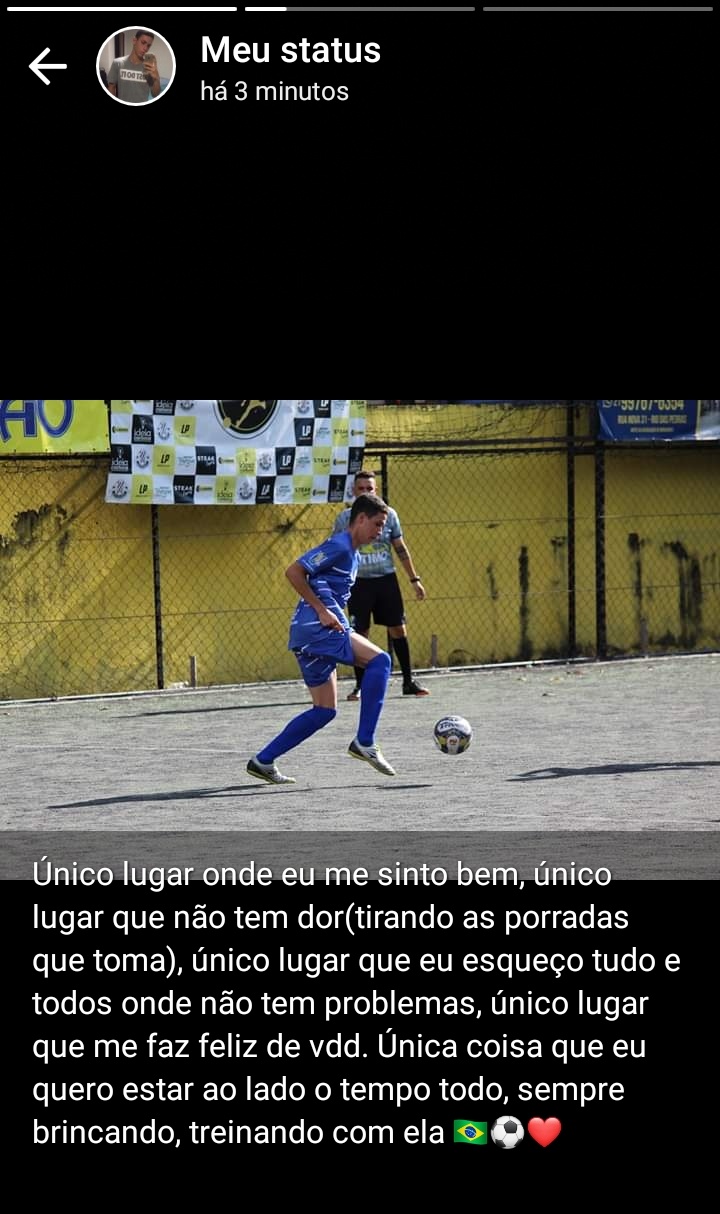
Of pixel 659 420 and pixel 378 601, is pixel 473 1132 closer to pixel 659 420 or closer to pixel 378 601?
pixel 378 601

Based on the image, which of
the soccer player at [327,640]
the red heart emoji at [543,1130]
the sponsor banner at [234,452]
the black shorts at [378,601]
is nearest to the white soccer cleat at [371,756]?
the soccer player at [327,640]

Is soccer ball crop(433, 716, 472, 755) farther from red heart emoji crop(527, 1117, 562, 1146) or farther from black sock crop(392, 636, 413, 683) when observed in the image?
red heart emoji crop(527, 1117, 562, 1146)

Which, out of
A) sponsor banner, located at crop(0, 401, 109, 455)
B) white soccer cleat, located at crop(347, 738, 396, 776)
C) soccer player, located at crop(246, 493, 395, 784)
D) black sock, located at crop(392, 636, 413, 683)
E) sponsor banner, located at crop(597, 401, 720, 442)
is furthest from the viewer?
sponsor banner, located at crop(597, 401, 720, 442)

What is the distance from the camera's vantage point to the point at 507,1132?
462 centimetres

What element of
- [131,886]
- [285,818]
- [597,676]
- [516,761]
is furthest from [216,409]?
[131,886]

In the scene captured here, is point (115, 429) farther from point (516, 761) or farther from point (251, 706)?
point (516, 761)

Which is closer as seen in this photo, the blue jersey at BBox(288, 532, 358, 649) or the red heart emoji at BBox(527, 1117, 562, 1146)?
the red heart emoji at BBox(527, 1117, 562, 1146)

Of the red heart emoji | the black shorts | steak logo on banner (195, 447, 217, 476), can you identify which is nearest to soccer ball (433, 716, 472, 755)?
the black shorts

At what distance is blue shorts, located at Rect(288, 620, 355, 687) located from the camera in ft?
37.7
